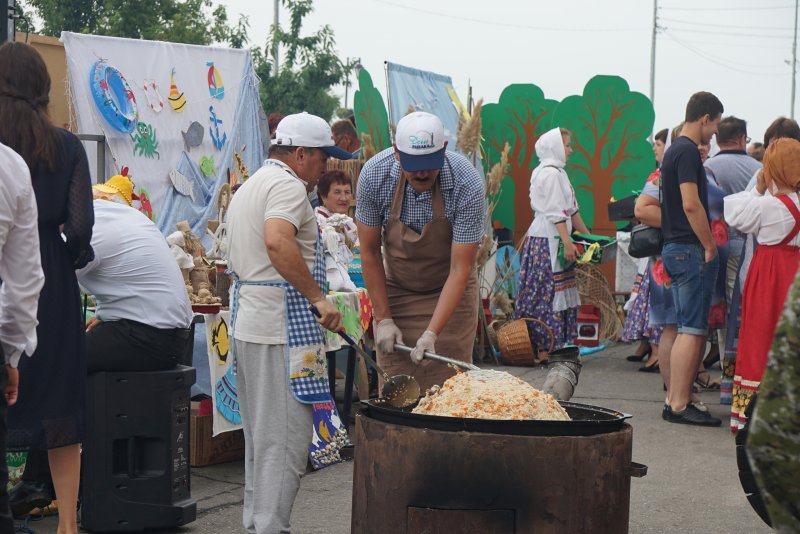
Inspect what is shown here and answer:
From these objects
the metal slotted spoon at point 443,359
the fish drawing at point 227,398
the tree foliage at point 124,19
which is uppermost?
the tree foliage at point 124,19

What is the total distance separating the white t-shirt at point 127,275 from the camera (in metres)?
4.95

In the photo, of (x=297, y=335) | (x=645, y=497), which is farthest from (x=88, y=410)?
(x=645, y=497)

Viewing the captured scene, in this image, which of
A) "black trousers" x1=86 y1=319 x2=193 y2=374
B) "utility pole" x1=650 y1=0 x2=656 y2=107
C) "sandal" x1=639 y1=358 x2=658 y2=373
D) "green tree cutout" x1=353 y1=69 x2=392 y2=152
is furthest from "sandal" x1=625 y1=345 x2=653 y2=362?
"utility pole" x1=650 y1=0 x2=656 y2=107

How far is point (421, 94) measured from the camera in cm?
1128

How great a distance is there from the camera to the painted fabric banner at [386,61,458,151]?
34.9 feet

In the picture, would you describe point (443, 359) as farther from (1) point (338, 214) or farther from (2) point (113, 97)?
(2) point (113, 97)

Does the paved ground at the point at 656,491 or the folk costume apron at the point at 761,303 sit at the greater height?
the folk costume apron at the point at 761,303

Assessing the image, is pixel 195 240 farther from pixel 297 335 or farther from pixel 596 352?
pixel 596 352

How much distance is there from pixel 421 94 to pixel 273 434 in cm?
729

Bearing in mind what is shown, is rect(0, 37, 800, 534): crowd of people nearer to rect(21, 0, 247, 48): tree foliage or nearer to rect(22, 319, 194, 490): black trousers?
rect(22, 319, 194, 490): black trousers

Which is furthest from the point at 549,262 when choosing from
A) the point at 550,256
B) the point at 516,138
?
the point at 516,138

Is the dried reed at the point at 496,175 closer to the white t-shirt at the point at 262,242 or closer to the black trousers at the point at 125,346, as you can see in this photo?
the black trousers at the point at 125,346

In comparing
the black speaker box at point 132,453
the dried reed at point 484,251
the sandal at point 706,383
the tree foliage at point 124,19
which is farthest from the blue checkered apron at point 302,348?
the tree foliage at point 124,19

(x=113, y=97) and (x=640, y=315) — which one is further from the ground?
(x=113, y=97)
